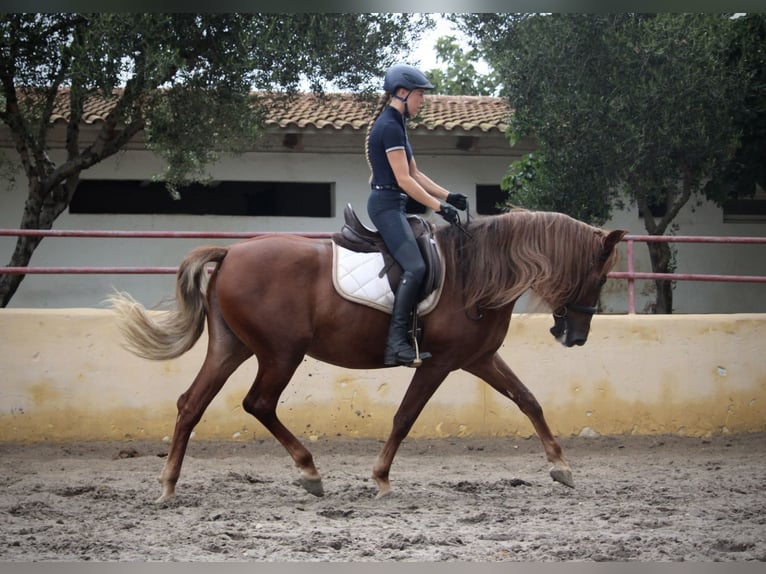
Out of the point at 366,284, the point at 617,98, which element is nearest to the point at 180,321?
the point at 366,284

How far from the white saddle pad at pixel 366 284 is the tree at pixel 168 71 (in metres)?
4.71

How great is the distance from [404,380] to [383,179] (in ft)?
8.30

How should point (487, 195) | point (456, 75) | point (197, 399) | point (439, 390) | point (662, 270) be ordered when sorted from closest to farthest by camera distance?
point (197, 399)
point (439, 390)
point (662, 270)
point (487, 195)
point (456, 75)

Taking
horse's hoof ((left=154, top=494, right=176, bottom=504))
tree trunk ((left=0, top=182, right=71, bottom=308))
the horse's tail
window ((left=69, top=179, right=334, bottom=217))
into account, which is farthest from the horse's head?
window ((left=69, top=179, right=334, bottom=217))

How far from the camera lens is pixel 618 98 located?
37.0 feet

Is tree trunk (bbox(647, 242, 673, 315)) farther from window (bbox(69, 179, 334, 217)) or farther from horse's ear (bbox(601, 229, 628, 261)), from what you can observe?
horse's ear (bbox(601, 229, 628, 261))

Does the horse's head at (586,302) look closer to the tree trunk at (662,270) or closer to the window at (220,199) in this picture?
the tree trunk at (662,270)

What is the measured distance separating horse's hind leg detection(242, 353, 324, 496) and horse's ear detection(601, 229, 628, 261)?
201 cm

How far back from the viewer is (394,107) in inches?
223

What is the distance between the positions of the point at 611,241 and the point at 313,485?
2.38 m

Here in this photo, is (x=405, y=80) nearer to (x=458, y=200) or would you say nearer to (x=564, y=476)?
(x=458, y=200)

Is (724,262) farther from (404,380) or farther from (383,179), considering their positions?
(383,179)

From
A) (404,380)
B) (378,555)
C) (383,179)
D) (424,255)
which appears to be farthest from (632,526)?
(404,380)


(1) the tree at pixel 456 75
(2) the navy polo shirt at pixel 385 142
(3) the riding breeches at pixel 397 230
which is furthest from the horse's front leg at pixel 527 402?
(1) the tree at pixel 456 75
